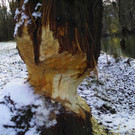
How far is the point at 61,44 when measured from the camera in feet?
5.96

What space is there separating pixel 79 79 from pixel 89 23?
739 millimetres

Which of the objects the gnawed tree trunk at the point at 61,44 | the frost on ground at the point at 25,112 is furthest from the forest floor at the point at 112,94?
the gnawed tree trunk at the point at 61,44

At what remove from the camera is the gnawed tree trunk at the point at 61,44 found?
1.76 m

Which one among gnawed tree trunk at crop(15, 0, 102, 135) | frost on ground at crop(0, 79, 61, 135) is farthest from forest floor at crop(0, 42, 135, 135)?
gnawed tree trunk at crop(15, 0, 102, 135)

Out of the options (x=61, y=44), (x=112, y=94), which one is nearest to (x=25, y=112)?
(x=61, y=44)

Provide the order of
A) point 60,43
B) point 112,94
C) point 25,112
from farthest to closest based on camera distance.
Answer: point 112,94
point 25,112
point 60,43

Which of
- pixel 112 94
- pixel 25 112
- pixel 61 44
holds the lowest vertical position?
pixel 112 94

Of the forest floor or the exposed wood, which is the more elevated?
the exposed wood

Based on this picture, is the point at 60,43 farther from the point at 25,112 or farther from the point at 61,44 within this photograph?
the point at 25,112

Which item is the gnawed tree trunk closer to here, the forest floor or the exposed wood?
the exposed wood

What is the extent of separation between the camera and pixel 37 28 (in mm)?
1893

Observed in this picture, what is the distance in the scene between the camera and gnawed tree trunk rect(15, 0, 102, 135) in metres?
1.76

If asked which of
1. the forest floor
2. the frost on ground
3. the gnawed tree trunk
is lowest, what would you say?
the forest floor

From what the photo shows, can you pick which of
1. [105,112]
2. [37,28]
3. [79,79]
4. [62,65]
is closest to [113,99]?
[105,112]
